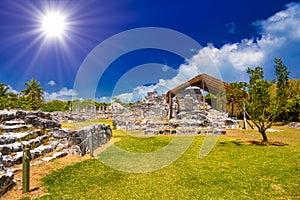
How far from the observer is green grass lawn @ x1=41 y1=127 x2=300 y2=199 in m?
5.11

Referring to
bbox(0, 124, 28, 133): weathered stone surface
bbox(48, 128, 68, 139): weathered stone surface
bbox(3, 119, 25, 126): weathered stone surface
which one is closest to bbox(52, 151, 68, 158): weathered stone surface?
bbox(48, 128, 68, 139): weathered stone surface

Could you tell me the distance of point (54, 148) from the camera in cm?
975

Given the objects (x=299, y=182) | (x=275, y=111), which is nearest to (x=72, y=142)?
(x=299, y=182)

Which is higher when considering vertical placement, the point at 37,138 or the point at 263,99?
the point at 263,99

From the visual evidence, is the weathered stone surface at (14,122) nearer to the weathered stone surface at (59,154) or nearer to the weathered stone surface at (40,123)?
the weathered stone surface at (40,123)

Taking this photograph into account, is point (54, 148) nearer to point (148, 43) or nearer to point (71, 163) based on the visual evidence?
point (71, 163)

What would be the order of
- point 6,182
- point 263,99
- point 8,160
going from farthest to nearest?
1. point 263,99
2. point 8,160
3. point 6,182

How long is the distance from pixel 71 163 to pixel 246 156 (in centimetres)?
682

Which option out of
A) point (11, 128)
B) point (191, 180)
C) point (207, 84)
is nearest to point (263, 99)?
point (191, 180)

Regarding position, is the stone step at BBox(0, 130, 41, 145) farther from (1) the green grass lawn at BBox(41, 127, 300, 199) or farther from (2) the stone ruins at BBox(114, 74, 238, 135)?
(2) the stone ruins at BBox(114, 74, 238, 135)

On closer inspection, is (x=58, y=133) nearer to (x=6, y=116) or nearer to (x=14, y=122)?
(x=14, y=122)

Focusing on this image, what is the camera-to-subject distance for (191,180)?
6094 mm

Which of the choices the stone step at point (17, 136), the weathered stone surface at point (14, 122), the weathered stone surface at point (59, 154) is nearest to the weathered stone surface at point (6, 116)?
the weathered stone surface at point (14, 122)

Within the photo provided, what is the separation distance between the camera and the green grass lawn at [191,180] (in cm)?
511
